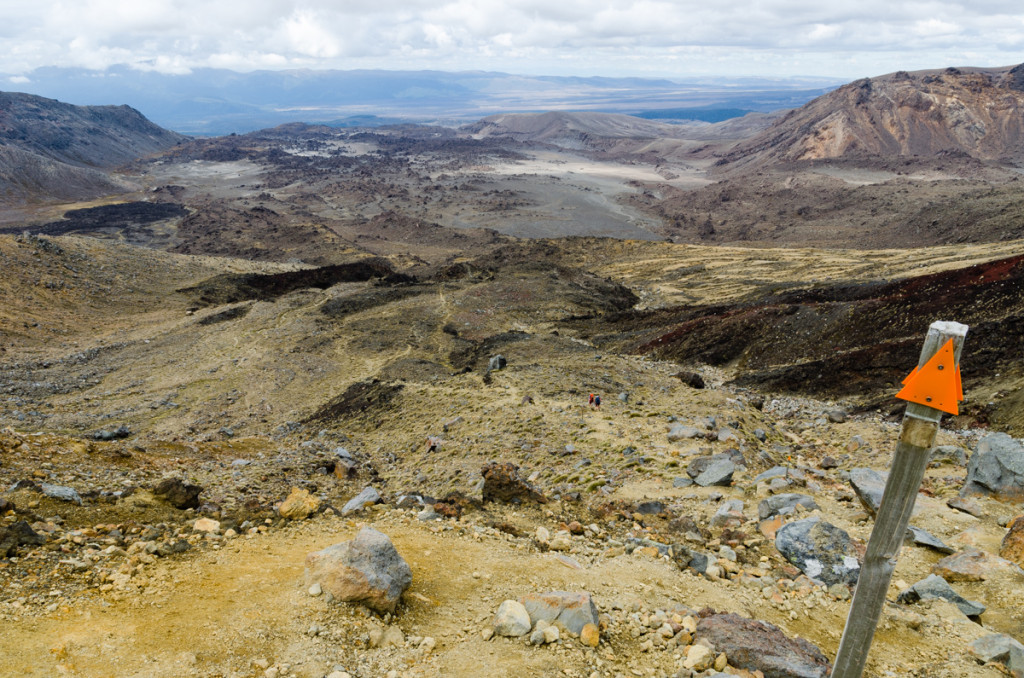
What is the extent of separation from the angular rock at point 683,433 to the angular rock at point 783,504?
147 inches

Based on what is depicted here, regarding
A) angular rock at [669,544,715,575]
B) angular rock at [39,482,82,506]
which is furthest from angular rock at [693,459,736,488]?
angular rock at [39,482,82,506]

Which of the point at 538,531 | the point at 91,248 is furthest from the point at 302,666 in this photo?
the point at 91,248

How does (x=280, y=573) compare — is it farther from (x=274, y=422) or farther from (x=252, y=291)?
(x=252, y=291)

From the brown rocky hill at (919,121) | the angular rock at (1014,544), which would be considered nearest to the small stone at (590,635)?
the angular rock at (1014,544)

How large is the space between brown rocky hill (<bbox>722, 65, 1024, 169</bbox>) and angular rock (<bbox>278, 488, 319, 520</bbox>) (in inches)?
4543

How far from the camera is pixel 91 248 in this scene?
38.4 metres

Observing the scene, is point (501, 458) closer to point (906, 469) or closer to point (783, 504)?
point (783, 504)

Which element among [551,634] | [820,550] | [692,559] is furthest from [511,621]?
[820,550]

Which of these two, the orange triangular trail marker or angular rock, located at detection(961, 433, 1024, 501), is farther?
angular rock, located at detection(961, 433, 1024, 501)

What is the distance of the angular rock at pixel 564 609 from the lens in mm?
5328

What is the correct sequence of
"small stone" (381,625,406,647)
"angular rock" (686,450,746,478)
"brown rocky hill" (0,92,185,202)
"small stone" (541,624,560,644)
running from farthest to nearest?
"brown rocky hill" (0,92,185,202) < "angular rock" (686,450,746,478) < "small stone" (381,625,406,647) < "small stone" (541,624,560,644)

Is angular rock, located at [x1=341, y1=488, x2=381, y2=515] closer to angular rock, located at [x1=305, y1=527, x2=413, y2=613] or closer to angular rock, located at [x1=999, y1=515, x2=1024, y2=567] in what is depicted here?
angular rock, located at [x1=305, y1=527, x2=413, y2=613]

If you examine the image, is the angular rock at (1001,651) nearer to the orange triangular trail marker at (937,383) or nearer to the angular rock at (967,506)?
the angular rock at (967,506)

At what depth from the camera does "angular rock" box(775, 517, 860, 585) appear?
21.1 ft
